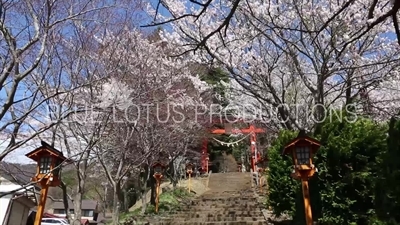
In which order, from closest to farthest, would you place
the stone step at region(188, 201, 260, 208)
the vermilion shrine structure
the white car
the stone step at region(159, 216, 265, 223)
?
the stone step at region(159, 216, 265, 223)
the stone step at region(188, 201, 260, 208)
the vermilion shrine structure
the white car

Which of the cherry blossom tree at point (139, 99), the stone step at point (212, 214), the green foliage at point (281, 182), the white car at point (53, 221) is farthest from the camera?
the white car at point (53, 221)

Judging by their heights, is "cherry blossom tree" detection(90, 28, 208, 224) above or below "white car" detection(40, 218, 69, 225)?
above

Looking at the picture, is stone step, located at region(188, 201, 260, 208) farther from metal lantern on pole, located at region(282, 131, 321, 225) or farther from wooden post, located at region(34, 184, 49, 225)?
wooden post, located at region(34, 184, 49, 225)

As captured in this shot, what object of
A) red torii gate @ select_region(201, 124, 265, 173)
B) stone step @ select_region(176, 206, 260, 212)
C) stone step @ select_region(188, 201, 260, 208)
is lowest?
stone step @ select_region(176, 206, 260, 212)

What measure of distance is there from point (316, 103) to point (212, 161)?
22761mm

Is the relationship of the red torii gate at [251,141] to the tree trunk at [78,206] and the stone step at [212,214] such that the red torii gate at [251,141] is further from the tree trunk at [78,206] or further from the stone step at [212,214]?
the tree trunk at [78,206]

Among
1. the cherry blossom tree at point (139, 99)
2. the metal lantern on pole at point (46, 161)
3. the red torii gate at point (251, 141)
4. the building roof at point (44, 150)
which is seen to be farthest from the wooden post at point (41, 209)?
the red torii gate at point (251, 141)

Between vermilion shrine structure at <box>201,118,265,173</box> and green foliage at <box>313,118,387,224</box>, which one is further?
vermilion shrine structure at <box>201,118,265,173</box>

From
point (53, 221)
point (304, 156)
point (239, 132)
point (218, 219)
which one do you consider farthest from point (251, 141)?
point (304, 156)

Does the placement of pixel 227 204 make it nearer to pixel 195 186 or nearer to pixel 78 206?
pixel 78 206

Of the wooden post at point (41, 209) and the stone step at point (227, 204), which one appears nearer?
the wooden post at point (41, 209)

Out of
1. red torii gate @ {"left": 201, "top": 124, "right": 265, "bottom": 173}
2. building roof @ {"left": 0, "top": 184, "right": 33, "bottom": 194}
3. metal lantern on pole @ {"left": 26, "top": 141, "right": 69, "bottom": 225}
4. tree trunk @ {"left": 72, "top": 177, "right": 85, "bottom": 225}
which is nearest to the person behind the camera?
building roof @ {"left": 0, "top": 184, "right": 33, "bottom": 194}

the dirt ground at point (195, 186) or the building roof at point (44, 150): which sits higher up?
the dirt ground at point (195, 186)

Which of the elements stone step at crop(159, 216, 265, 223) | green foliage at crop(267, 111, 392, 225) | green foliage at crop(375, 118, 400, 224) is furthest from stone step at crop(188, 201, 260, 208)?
green foliage at crop(375, 118, 400, 224)
